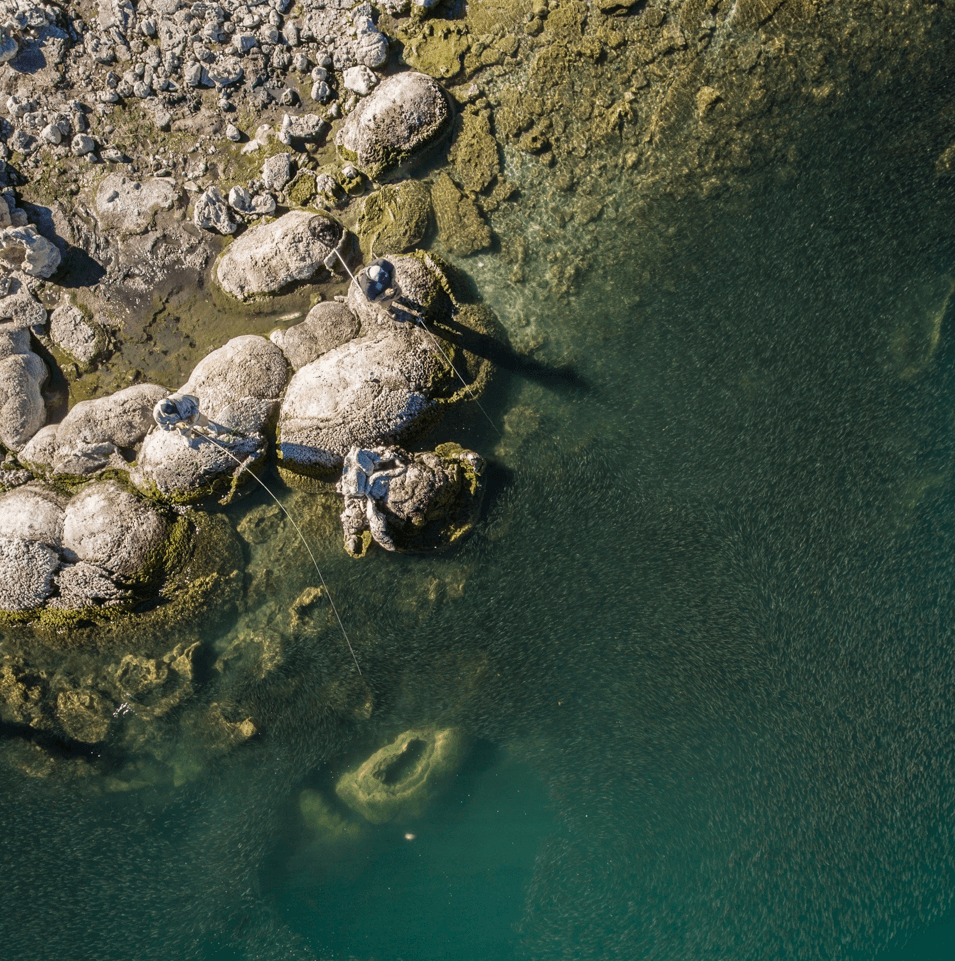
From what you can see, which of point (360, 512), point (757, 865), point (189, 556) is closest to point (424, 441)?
point (360, 512)

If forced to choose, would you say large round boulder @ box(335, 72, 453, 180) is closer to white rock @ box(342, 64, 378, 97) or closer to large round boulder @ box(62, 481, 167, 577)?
white rock @ box(342, 64, 378, 97)

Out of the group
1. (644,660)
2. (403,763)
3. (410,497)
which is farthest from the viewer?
(403,763)

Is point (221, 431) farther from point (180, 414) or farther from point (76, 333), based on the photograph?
point (76, 333)

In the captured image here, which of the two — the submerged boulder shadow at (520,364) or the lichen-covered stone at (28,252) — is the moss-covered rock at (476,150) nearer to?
the submerged boulder shadow at (520,364)

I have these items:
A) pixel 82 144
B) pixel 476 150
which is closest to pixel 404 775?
pixel 476 150

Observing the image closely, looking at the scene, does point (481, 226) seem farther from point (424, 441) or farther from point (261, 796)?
point (261, 796)

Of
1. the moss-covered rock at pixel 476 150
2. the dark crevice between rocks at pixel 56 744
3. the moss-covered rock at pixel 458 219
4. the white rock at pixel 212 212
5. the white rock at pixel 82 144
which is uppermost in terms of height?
the white rock at pixel 82 144

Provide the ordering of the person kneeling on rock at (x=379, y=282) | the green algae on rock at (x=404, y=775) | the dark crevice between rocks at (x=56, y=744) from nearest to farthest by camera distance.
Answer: the person kneeling on rock at (x=379, y=282) → the dark crevice between rocks at (x=56, y=744) → the green algae on rock at (x=404, y=775)

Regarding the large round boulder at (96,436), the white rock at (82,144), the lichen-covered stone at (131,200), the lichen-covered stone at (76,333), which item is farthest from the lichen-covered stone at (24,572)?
the white rock at (82,144)
